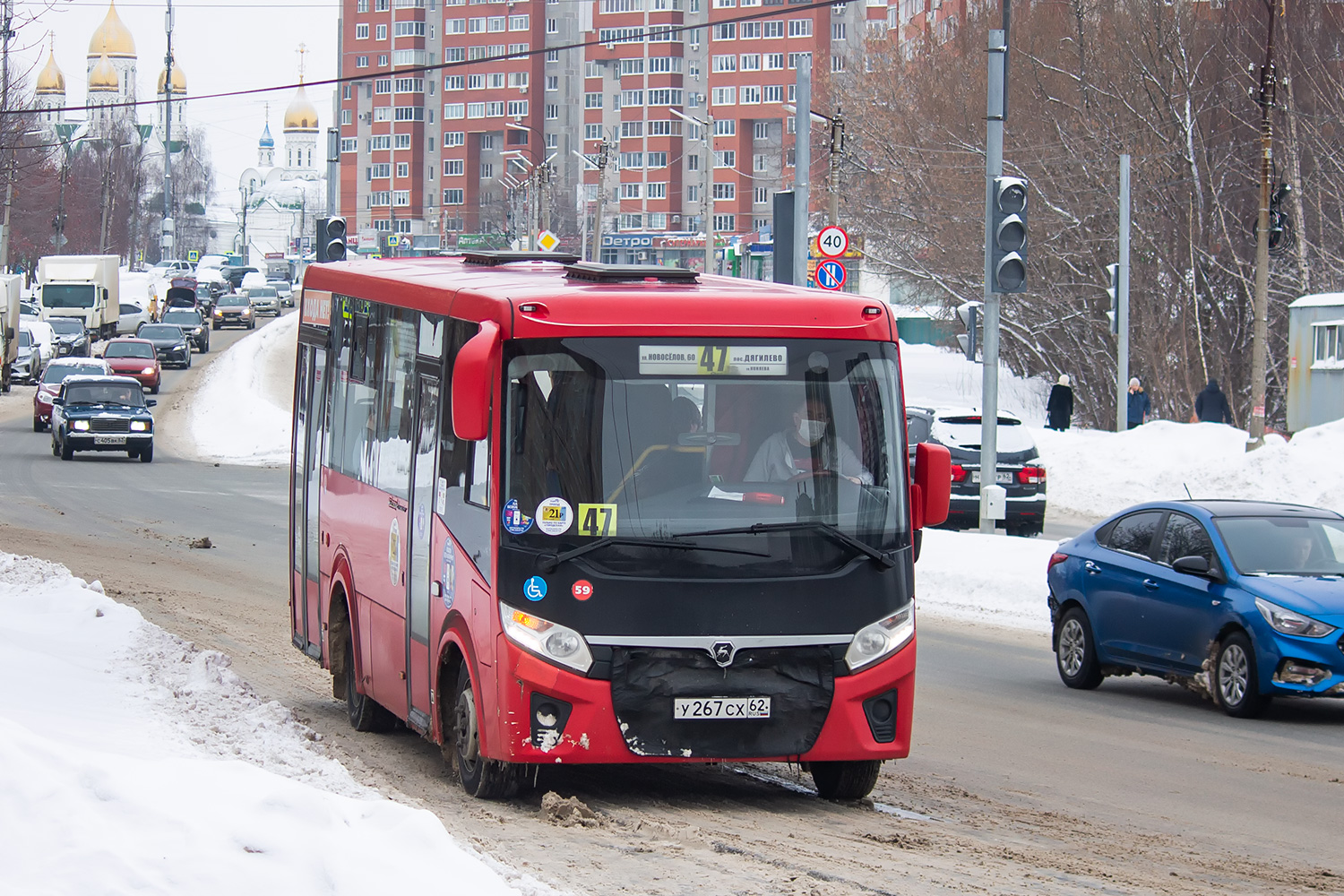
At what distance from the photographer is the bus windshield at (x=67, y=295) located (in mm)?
67625

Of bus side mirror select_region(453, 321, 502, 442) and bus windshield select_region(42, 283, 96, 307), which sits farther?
bus windshield select_region(42, 283, 96, 307)

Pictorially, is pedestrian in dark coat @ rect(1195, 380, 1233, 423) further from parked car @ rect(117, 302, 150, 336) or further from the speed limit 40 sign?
A: parked car @ rect(117, 302, 150, 336)

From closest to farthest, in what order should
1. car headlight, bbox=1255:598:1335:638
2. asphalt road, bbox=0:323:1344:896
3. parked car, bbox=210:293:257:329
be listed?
asphalt road, bbox=0:323:1344:896, car headlight, bbox=1255:598:1335:638, parked car, bbox=210:293:257:329

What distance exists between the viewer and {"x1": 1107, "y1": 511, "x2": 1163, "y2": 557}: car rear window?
13.2m

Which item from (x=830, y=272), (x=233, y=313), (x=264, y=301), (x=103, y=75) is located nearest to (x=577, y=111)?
(x=103, y=75)

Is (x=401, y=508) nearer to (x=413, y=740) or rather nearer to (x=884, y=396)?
(x=413, y=740)

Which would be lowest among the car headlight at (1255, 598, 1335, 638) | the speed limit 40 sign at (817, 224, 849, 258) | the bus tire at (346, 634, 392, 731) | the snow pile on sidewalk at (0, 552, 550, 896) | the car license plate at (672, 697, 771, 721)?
the bus tire at (346, 634, 392, 731)

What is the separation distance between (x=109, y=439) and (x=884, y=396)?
94.7ft

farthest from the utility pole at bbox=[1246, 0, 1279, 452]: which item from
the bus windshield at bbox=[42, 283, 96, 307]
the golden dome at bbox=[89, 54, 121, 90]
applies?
the golden dome at bbox=[89, 54, 121, 90]

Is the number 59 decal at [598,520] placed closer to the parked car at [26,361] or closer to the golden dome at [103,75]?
Answer: the parked car at [26,361]

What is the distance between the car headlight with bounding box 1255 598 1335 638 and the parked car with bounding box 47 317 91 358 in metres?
55.7

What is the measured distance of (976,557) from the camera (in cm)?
1950

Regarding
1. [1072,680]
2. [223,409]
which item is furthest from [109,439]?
[1072,680]

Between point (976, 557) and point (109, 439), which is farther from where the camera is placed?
point (109, 439)
